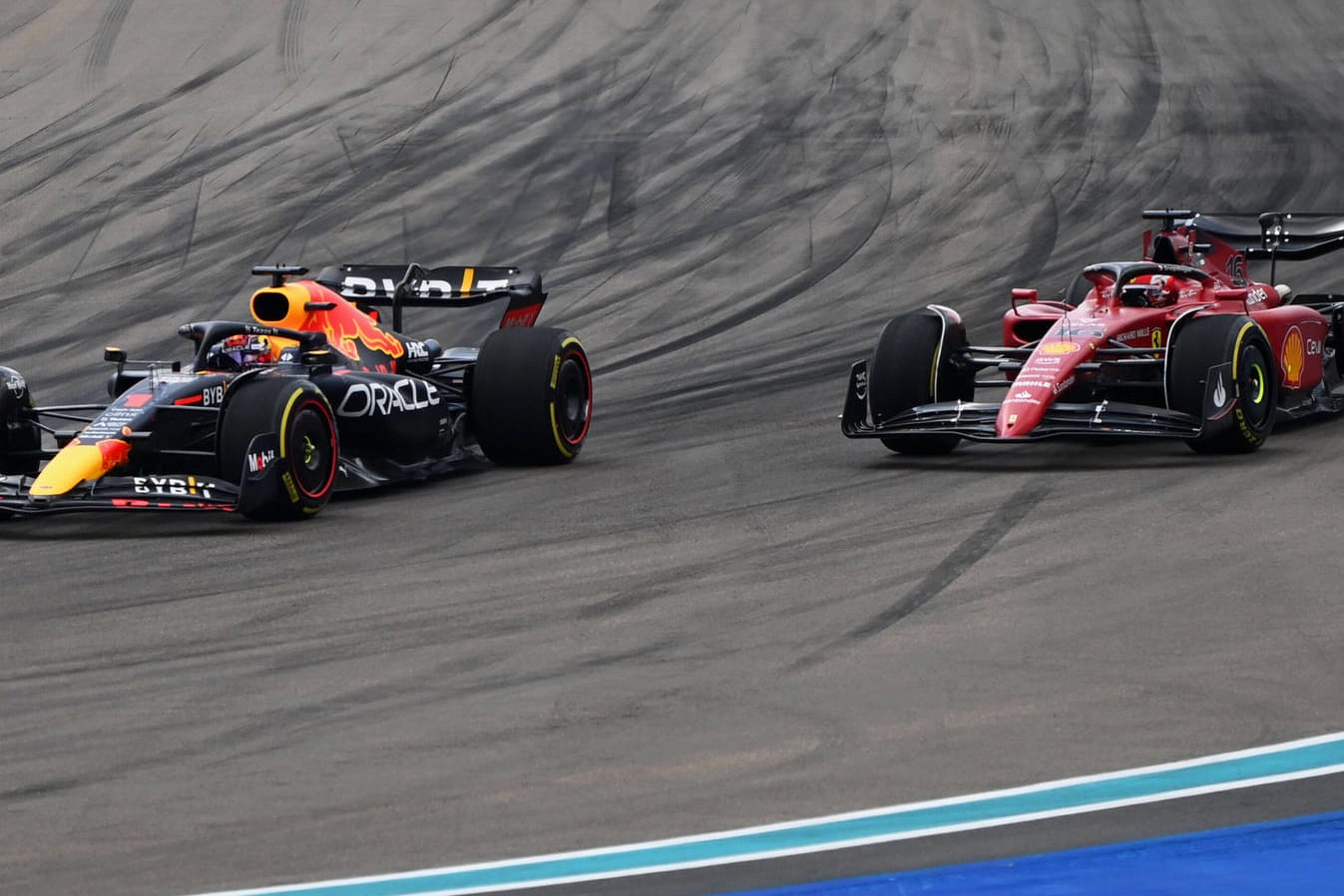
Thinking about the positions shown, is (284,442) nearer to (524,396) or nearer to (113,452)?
(113,452)

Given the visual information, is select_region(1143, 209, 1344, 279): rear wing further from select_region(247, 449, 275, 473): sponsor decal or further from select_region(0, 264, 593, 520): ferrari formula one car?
select_region(247, 449, 275, 473): sponsor decal

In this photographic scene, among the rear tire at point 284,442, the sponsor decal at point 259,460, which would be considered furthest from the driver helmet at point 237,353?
the sponsor decal at point 259,460

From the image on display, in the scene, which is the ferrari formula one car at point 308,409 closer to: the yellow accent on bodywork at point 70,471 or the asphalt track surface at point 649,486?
the yellow accent on bodywork at point 70,471

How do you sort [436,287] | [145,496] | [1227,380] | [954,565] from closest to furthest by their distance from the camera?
1. [954,565]
2. [145,496]
3. [1227,380]
4. [436,287]

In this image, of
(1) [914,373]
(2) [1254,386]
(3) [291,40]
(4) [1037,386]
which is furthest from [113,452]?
(3) [291,40]

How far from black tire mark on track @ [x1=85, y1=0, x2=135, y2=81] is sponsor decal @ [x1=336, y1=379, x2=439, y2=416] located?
51.8 feet

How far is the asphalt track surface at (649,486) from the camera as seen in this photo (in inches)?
273

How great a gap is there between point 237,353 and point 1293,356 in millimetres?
6415

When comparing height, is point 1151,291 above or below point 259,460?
above

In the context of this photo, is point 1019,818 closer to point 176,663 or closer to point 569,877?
point 569,877

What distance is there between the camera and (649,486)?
13.0 meters

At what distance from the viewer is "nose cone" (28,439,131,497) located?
11.5m

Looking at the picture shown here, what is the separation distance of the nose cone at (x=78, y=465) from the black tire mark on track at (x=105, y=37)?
16.9 metres

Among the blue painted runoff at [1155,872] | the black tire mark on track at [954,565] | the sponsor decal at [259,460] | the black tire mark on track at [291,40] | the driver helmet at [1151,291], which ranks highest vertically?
the black tire mark on track at [291,40]
